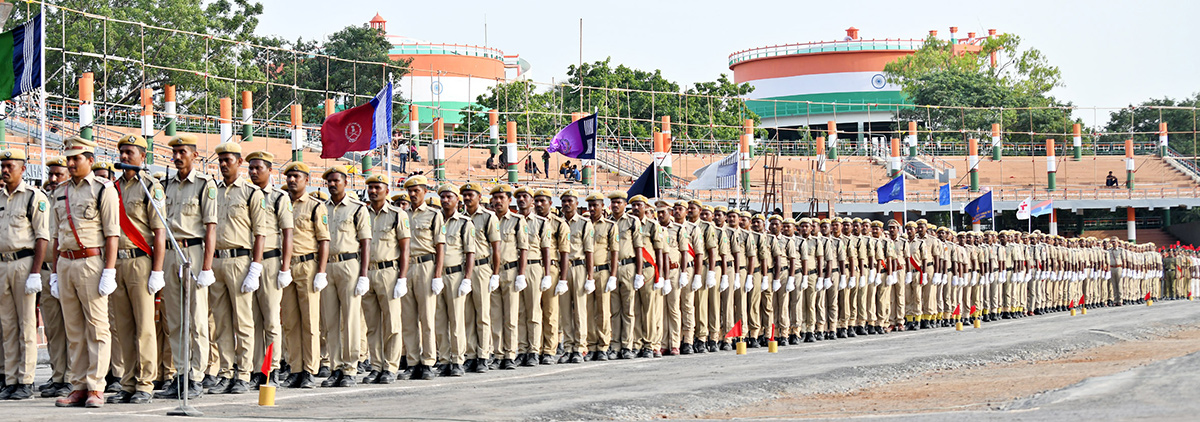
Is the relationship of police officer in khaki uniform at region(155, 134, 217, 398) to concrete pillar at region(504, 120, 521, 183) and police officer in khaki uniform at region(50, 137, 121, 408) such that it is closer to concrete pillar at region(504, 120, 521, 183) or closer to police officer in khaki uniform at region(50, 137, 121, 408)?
police officer in khaki uniform at region(50, 137, 121, 408)

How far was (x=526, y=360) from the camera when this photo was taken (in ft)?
43.8

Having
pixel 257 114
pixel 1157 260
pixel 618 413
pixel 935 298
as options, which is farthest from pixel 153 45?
pixel 618 413

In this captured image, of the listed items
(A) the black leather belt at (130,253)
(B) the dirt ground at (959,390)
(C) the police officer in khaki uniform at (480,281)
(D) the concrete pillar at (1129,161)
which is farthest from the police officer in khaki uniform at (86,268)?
(D) the concrete pillar at (1129,161)

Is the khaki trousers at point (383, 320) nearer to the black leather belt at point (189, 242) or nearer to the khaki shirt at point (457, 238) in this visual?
the khaki shirt at point (457, 238)

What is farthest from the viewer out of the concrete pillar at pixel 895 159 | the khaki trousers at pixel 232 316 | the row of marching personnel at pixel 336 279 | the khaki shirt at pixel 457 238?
the concrete pillar at pixel 895 159

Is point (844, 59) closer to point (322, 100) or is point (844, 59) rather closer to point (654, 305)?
point (322, 100)

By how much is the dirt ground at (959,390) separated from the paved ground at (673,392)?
0.23 metres

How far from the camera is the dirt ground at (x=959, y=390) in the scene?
28.9 feet

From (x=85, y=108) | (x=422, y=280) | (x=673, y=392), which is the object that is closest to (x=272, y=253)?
(x=422, y=280)

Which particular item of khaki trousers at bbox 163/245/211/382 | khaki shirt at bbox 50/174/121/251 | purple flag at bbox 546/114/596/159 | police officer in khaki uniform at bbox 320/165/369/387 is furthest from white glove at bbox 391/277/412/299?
purple flag at bbox 546/114/596/159

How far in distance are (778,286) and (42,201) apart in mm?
10452

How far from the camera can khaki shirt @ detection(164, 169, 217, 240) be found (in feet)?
31.2

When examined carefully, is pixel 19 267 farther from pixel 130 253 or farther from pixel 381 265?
pixel 381 265

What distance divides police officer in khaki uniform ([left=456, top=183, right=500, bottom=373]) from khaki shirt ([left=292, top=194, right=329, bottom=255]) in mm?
2091
